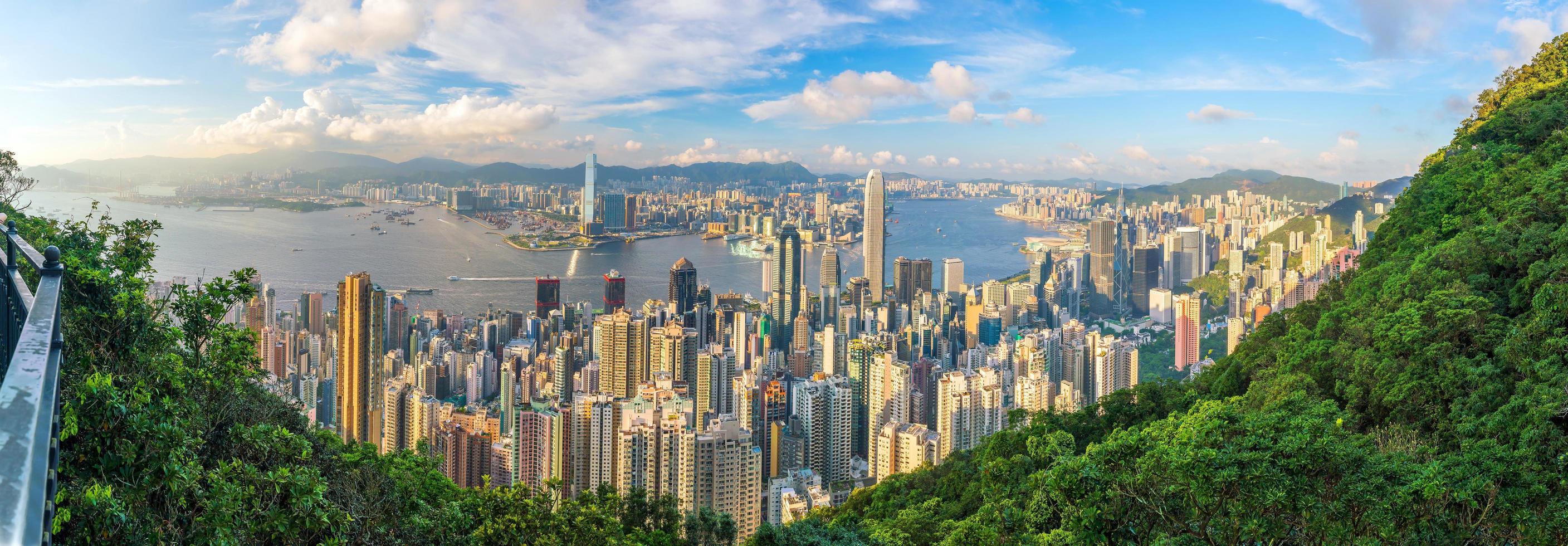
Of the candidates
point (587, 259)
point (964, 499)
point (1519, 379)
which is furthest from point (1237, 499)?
point (587, 259)

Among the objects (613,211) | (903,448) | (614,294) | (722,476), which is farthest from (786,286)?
(722,476)

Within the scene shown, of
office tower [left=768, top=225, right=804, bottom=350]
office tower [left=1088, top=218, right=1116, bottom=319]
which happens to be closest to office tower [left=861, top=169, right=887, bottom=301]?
office tower [left=768, top=225, right=804, bottom=350]

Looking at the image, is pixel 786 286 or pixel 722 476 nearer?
pixel 722 476

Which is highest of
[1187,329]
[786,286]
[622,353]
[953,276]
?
[953,276]

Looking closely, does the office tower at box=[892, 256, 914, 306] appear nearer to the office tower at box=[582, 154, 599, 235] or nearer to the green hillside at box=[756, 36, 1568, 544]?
the office tower at box=[582, 154, 599, 235]

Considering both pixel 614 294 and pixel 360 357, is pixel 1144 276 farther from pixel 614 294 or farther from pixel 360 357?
pixel 360 357

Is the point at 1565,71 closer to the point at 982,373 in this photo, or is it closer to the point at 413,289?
the point at 982,373

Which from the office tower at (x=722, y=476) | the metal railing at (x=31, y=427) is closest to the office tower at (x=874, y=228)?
the office tower at (x=722, y=476)

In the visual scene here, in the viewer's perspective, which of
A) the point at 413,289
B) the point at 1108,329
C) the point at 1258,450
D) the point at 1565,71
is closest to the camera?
the point at 1258,450
